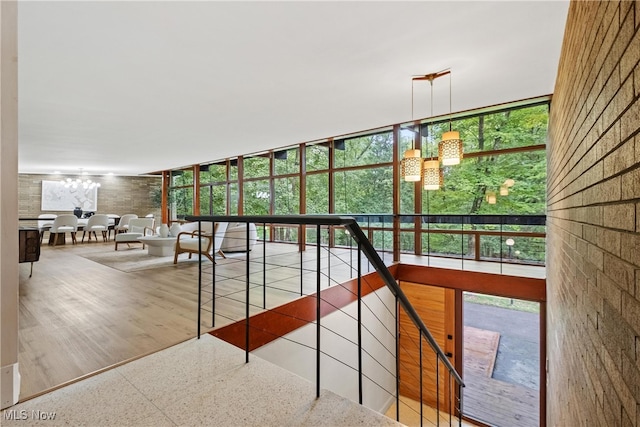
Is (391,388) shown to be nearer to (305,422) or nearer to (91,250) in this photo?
(305,422)

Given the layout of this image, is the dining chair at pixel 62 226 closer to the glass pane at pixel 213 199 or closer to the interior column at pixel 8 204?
the glass pane at pixel 213 199

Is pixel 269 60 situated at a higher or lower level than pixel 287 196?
higher

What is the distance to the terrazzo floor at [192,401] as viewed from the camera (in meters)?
1.37

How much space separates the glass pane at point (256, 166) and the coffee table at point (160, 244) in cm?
326

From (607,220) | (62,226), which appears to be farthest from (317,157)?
(62,226)

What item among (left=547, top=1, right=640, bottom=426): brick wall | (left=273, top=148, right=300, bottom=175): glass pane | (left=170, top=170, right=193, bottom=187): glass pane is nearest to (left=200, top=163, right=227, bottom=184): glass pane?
(left=170, top=170, right=193, bottom=187): glass pane

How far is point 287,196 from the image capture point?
8273 mm

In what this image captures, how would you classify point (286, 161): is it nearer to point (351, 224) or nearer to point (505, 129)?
point (505, 129)

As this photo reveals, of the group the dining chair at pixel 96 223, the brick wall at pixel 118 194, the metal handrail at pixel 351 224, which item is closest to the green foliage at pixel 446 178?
the metal handrail at pixel 351 224

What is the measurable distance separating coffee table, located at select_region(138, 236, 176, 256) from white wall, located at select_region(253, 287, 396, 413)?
13.5 ft

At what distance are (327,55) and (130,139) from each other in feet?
17.4

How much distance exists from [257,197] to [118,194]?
24.3 feet

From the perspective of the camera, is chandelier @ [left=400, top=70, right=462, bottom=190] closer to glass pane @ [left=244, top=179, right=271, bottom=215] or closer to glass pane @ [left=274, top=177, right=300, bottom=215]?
glass pane @ [left=274, top=177, right=300, bottom=215]

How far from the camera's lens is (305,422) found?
1.35 m
